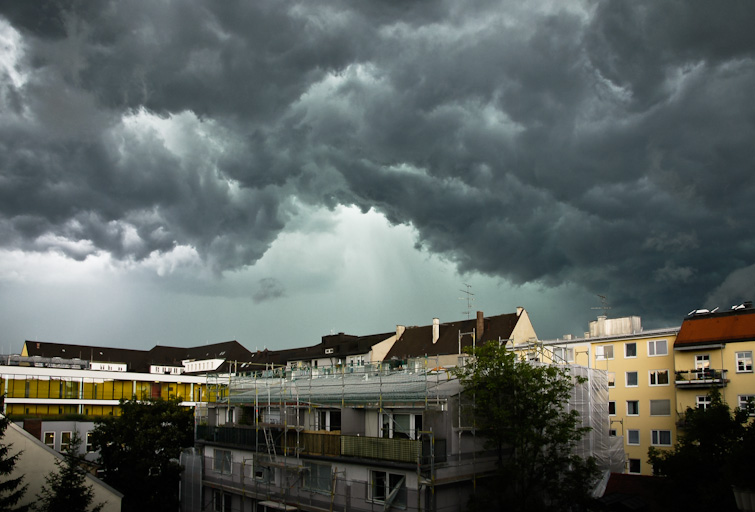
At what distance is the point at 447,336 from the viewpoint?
90500 mm

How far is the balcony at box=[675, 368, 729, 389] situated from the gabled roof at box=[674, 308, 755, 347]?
2.46 meters

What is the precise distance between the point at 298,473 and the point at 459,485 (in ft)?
35.7

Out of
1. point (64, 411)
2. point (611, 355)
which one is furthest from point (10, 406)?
point (611, 355)

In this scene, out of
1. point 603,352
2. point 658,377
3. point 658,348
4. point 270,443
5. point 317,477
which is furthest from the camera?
point 603,352

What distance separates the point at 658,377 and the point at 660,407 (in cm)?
278

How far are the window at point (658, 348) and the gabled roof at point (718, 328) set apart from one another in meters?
3.29

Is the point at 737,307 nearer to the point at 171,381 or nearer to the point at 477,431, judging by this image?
the point at 477,431

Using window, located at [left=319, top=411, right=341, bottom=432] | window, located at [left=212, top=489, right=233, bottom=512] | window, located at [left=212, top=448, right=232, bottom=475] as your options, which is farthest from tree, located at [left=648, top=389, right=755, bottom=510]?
window, located at [left=212, top=489, right=233, bottom=512]

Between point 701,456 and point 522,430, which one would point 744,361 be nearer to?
point 701,456

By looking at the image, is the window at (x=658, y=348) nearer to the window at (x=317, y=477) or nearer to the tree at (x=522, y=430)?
the tree at (x=522, y=430)

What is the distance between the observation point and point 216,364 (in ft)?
437

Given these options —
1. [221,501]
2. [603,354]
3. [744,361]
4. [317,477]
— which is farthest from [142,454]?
[744,361]

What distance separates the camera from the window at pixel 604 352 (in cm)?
6469

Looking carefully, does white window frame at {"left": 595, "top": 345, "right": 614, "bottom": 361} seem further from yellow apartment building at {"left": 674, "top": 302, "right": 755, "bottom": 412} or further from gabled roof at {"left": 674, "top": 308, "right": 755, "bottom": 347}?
gabled roof at {"left": 674, "top": 308, "right": 755, "bottom": 347}
